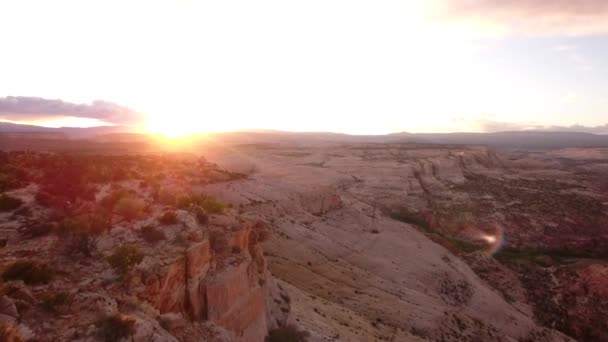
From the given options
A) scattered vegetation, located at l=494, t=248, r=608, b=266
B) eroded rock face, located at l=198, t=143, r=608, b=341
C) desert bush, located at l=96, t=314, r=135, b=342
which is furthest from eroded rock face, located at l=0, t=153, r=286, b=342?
scattered vegetation, located at l=494, t=248, r=608, b=266

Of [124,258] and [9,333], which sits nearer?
[9,333]

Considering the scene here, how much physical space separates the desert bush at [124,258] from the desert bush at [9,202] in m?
3.53

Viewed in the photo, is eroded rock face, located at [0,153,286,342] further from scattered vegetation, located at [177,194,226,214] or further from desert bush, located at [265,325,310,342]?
desert bush, located at [265,325,310,342]

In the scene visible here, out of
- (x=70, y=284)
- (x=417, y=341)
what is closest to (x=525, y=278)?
(x=417, y=341)

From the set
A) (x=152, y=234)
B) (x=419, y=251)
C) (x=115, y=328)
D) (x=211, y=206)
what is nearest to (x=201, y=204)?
(x=211, y=206)

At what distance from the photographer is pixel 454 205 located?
54.5 m

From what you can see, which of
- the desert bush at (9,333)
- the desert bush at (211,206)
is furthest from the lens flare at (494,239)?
the desert bush at (9,333)

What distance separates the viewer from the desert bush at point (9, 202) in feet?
38.0

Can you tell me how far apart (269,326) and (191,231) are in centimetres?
475

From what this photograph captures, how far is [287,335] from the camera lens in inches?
583

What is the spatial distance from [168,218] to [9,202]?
405cm

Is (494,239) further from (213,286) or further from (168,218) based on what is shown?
(168,218)

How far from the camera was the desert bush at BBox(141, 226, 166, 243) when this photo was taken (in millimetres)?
11547

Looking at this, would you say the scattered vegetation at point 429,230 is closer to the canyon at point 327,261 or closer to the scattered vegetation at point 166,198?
the canyon at point 327,261
